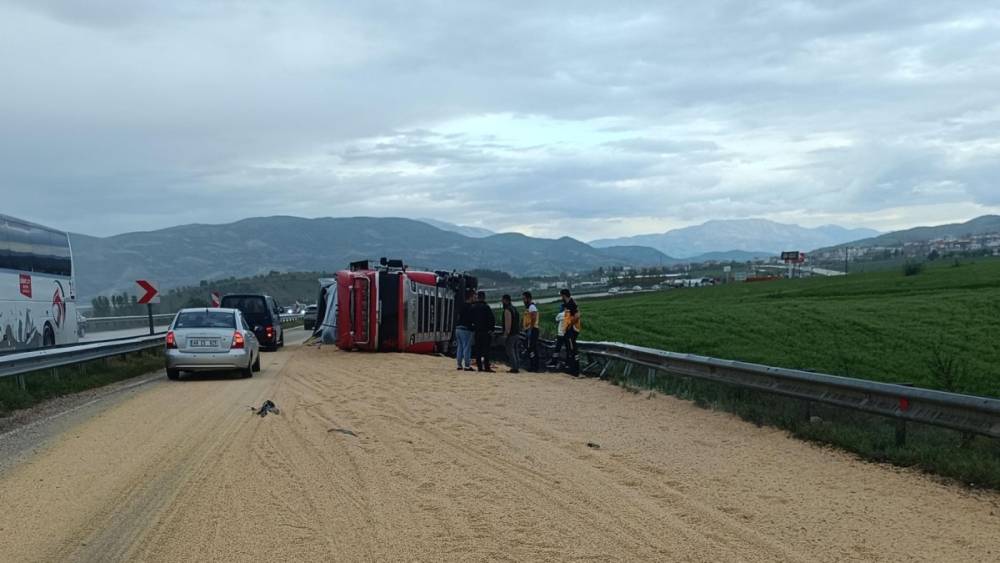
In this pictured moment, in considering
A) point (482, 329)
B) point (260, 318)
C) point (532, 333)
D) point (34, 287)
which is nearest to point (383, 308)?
point (482, 329)

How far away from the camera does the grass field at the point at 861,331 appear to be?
76.0ft

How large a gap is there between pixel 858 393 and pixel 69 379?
48.7ft

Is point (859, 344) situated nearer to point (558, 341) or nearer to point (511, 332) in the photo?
point (511, 332)

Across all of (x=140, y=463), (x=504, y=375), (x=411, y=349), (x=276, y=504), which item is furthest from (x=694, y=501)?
(x=411, y=349)

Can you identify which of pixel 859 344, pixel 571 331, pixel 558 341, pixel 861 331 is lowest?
pixel 859 344

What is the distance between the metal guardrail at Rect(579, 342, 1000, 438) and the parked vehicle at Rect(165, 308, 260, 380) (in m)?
8.31

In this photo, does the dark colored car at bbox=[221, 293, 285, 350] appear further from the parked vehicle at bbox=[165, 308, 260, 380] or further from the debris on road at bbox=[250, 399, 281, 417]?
the debris on road at bbox=[250, 399, 281, 417]

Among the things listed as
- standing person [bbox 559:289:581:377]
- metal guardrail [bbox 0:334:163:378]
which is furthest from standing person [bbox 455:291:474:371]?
metal guardrail [bbox 0:334:163:378]

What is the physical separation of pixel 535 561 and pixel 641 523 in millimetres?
1234

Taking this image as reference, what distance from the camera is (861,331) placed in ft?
110

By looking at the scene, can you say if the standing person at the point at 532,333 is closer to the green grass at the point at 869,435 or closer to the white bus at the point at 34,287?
the green grass at the point at 869,435

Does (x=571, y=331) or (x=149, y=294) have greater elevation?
(x=149, y=294)

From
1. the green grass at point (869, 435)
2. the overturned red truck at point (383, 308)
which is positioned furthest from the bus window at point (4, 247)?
the green grass at point (869, 435)

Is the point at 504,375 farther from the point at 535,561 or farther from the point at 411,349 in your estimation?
the point at 535,561
